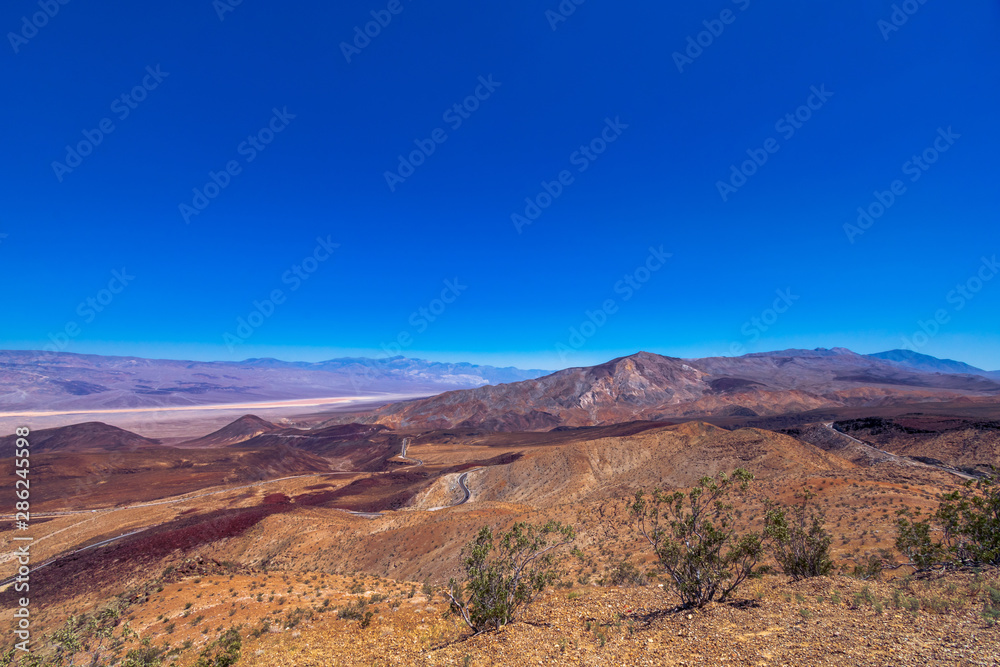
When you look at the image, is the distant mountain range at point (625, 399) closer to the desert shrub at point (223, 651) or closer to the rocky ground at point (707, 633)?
the desert shrub at point (223, 651)

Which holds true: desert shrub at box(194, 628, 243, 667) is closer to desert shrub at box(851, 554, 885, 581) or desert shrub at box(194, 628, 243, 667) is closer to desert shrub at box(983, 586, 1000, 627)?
desert shrub at box(983, 586, 1000, 627)

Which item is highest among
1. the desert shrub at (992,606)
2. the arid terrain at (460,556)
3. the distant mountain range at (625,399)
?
the distant mountain range at (625,399)

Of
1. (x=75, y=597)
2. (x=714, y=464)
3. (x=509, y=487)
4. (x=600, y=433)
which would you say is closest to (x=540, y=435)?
(x=600, y=433)

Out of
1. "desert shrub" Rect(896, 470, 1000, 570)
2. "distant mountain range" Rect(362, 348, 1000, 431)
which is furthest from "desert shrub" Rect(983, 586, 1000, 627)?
"distant mountain range" Rect(362, 348, 1000, 431)

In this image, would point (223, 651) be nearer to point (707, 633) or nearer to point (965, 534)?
point (707, 633)

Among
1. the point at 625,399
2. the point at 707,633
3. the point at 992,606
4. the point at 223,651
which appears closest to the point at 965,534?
the point at 992,606

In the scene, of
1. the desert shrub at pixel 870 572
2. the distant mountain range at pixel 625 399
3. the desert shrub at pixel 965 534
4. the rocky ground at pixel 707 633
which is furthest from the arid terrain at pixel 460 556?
the distant mountain range at pixel 625 399

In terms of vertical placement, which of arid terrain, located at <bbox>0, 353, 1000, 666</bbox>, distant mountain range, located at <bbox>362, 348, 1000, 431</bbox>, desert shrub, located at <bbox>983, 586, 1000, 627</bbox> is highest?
distant mountain range, located at <bbox>362, 348, 1000, 431</bbox>
